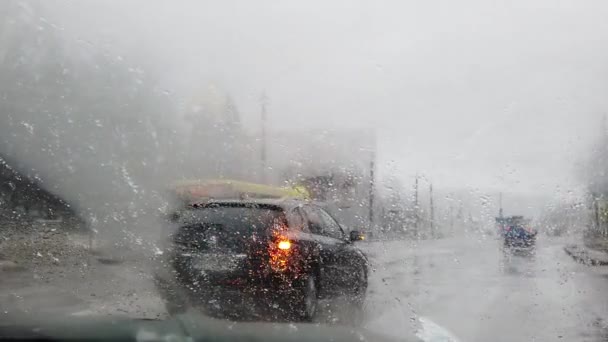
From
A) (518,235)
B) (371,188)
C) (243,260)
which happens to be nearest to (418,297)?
(371,188)

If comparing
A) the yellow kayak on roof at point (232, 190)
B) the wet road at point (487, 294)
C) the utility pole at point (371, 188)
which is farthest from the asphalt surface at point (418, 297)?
the yellow kayak on roof at point (232, 190)

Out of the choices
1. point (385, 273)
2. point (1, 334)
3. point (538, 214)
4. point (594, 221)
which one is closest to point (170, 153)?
point (385, 273)

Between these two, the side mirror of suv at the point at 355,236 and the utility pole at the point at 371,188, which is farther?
the utility pole at the point at 371,188

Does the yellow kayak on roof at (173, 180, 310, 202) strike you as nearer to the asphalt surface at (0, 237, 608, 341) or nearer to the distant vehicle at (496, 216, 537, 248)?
the asphalt surface at (0, 237, 608, 341)

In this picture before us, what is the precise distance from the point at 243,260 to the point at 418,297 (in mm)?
3276

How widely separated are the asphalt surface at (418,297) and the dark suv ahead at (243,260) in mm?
245

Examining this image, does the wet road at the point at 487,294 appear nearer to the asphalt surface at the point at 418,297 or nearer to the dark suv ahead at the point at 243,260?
the asphalt surface at the point at 418,297

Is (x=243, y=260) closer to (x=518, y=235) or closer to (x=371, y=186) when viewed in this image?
(x=371, y=186)

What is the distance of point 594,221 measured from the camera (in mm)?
11406

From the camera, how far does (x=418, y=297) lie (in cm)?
867

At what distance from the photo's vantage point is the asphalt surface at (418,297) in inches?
239

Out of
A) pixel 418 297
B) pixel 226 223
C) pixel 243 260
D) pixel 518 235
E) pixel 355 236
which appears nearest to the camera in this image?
pixel 243 260

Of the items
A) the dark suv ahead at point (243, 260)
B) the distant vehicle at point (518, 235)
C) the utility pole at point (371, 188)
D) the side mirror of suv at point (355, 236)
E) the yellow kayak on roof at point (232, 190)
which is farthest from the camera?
the distant vehicle at point (518, 235)

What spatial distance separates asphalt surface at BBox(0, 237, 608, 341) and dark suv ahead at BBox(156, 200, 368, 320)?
25cm
